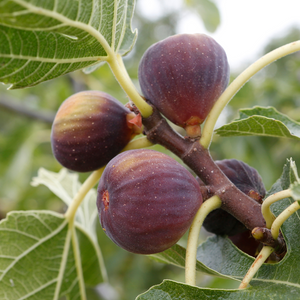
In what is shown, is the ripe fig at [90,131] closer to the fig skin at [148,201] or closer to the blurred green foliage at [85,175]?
the fig skin at [148,201]

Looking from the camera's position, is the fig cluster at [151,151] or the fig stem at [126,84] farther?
the fig stem at [126,84]

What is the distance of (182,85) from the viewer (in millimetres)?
944

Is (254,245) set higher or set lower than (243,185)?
lower

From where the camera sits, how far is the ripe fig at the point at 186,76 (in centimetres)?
94

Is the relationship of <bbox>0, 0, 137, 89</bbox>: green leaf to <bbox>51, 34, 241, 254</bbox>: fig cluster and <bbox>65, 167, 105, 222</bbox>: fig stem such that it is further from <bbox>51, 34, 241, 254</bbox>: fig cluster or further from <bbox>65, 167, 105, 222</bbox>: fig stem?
<bbox>65, 167, 105, 222</bbox>: fig stem

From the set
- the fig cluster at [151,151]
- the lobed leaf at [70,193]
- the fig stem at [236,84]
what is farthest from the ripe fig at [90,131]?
the lobed leaf at [70,193]

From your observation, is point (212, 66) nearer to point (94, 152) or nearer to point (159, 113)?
point (159, 113)

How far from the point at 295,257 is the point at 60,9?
0.78 m

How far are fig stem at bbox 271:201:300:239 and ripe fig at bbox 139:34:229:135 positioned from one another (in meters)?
0.33

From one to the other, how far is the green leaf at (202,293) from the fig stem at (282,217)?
5.2 inches

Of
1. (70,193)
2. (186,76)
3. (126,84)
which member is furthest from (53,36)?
(70,193)

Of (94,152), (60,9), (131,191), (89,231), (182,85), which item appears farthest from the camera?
(89,231)

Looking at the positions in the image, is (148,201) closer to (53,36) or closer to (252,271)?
(252,271)

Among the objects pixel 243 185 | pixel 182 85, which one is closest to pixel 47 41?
pixel 182 85
